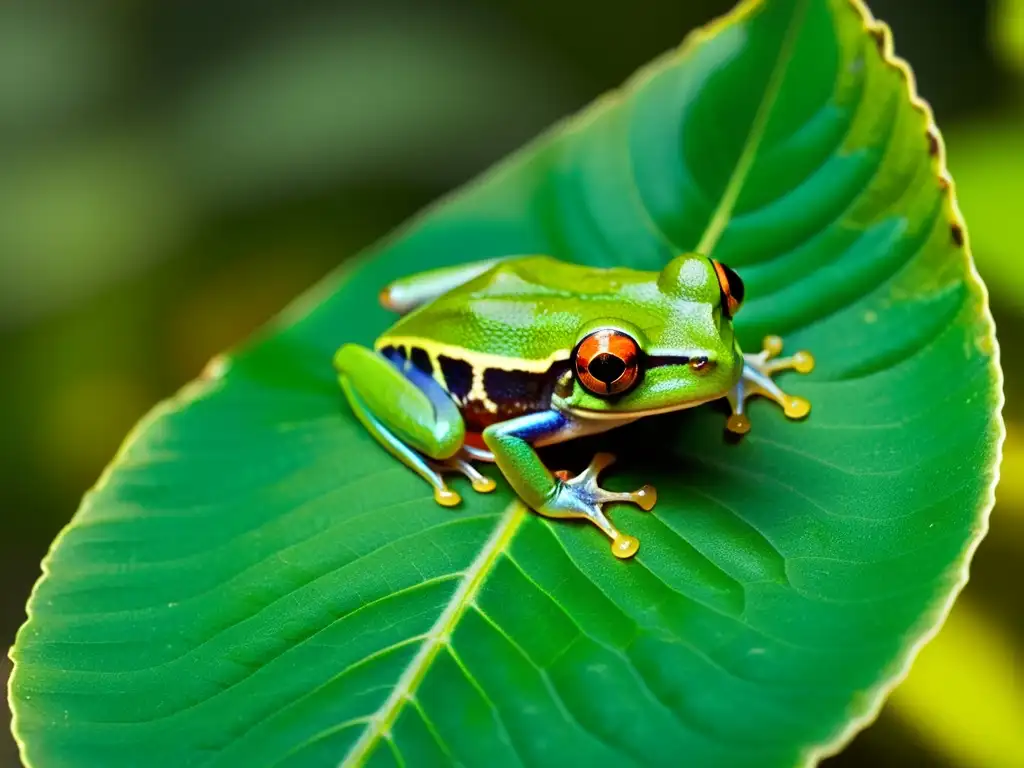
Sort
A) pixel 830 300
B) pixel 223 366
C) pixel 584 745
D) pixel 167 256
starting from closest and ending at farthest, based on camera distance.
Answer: pixel 584 745, pixel 830 300, pixel 223 366, pixel 167 256

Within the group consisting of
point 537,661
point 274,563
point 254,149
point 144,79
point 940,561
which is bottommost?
point 940,561

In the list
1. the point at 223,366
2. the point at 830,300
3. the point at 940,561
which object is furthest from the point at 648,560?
the point at 223,366

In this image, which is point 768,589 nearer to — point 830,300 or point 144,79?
point 830,300

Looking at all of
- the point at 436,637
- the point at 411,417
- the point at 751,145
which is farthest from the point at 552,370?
the point at 751,145

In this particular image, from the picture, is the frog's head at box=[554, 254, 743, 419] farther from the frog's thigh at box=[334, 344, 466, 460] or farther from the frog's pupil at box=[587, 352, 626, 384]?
the frog's thigh at box=[334, 344, 466, 460]

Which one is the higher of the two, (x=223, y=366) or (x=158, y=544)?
(x=223, y=366)

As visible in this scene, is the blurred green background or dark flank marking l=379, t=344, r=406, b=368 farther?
the blurred green background

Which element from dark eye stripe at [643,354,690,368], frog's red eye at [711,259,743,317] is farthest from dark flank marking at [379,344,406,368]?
frog's red eye at [711,259,743,317]
